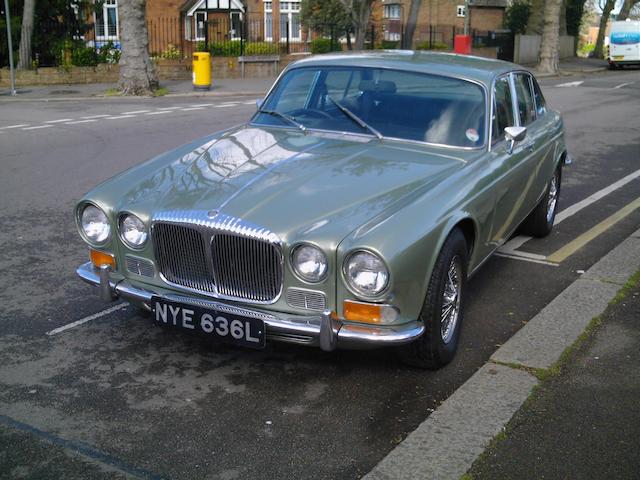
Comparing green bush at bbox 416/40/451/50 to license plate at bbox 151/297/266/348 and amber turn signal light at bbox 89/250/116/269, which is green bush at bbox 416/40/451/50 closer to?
amber turn signal light at bbox 89/250/116/269

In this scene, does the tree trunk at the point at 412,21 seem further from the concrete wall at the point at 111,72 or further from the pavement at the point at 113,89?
the pavement at the point at 113,89

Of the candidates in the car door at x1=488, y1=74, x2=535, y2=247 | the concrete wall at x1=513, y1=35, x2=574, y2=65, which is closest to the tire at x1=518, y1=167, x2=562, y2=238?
the car door at x1=488, y1=74, x2=535, y2=247

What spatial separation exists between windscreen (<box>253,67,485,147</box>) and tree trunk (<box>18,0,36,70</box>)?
2341 centimetres

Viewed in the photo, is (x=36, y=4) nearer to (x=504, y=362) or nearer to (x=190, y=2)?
(x=190, y=2)

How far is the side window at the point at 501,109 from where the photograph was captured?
222 inches

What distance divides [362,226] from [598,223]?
4993mm

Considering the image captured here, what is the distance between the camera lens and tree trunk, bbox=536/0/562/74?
37.2 meters

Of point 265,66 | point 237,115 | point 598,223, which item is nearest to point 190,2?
point 265,66

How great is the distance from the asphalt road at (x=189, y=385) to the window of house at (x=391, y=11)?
176 feet

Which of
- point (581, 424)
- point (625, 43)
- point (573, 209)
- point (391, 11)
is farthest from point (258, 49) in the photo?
point (581, 424)

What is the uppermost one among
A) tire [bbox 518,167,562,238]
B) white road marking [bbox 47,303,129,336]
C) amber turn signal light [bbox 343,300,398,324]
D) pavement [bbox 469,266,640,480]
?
amber turn signal light [bbox 343,300,398,324]

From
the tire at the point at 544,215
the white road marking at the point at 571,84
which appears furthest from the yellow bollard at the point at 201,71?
the tire at the point at 544,215

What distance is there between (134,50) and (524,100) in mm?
18617

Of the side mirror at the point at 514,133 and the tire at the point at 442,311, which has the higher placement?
the side mirror at the point at 514,133
